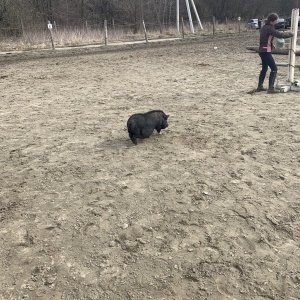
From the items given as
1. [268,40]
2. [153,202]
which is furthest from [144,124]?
[268,40]

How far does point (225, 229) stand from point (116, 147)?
260cm

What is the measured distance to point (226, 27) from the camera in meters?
38.6

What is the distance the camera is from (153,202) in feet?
12.4

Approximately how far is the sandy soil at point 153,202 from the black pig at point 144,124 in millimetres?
198

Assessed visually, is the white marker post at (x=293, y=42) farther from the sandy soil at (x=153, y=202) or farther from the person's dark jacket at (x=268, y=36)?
the sandy soil at (x=153, y=202)

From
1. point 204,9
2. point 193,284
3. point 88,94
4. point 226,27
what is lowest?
point 193,284

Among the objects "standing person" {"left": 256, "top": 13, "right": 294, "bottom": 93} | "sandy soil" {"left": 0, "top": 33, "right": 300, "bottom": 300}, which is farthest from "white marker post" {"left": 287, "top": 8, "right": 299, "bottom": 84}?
"sandy soil" {"left": 0, "top": 33, "right": 300, "bottom": 300}

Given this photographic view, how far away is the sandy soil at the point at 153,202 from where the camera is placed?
273 cm

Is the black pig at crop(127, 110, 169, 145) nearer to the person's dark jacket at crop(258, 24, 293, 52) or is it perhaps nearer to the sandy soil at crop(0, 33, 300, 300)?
the sandy soil at crop(0, 33, 300, 300)

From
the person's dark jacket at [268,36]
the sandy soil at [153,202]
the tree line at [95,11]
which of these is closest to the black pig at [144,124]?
the sandy soil at [153,202]

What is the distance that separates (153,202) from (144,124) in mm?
1848

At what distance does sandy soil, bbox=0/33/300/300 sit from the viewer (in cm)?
273

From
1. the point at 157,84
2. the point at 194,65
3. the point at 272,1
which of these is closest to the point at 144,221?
the point at 157,84

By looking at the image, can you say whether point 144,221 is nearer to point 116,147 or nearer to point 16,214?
point 16,214
